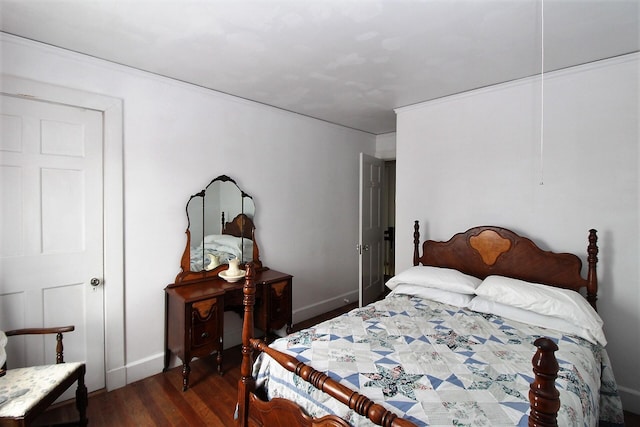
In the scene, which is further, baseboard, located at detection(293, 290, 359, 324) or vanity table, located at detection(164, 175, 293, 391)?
baseboard, located at detection(293, 290, 359, 324)

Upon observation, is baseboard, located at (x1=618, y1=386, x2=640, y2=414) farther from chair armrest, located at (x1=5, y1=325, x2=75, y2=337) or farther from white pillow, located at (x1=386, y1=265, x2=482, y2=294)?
chair armrest, located at (x1=5, y1=325, x2=75, y2=337)

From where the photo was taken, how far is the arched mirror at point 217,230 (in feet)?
9.41

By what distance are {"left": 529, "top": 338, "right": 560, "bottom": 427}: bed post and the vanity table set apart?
7.43ft

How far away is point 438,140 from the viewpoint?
10.6 ft

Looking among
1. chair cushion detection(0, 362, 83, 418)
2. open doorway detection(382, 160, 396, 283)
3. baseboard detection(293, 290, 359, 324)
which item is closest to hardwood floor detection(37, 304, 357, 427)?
chair cushion detection(0, 362, 83, 418)

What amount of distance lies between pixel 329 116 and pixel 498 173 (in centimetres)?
198

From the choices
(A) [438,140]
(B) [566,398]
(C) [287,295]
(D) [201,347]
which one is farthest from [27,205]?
(A) [438,140]

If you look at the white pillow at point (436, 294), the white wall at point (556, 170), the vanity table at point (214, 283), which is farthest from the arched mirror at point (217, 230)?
the white wall at point (556, 170)

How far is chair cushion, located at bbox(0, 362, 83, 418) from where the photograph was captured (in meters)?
1.57

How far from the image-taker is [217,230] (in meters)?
3.04

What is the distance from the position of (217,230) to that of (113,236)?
86cm

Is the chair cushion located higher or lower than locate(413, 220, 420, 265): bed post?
lower

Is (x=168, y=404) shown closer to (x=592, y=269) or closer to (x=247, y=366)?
(x=247, y=366)

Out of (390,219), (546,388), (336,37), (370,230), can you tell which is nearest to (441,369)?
(546,388)
